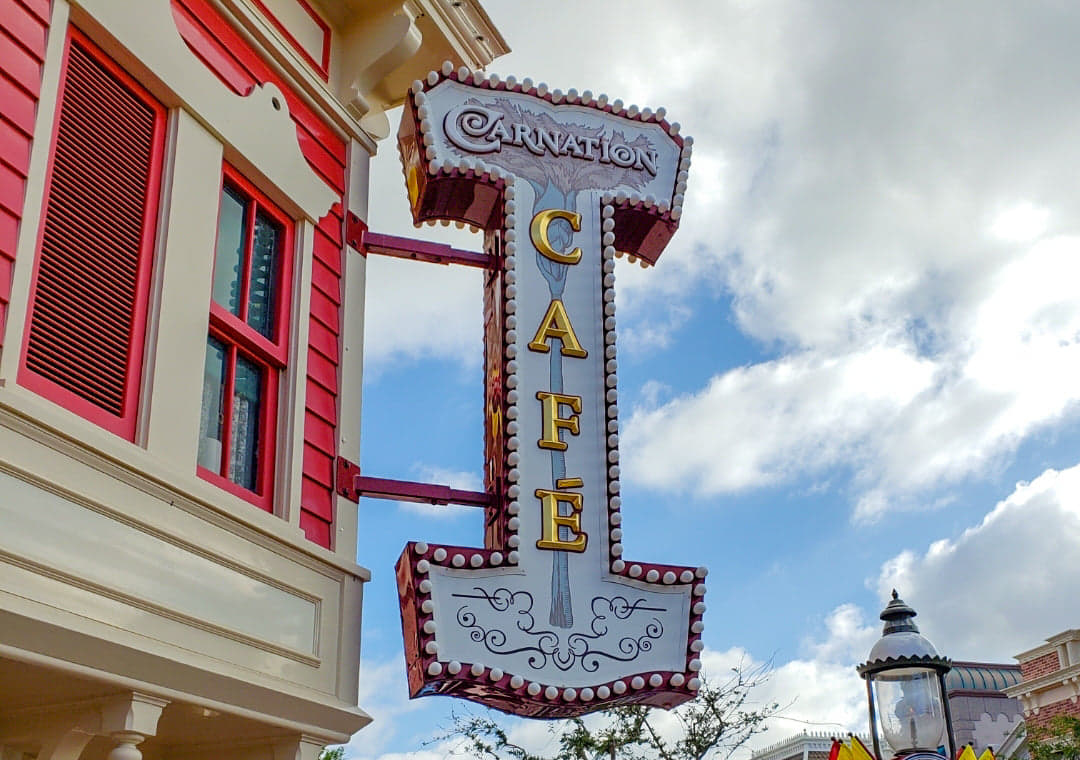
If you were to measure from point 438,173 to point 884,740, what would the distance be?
4583 millimetres

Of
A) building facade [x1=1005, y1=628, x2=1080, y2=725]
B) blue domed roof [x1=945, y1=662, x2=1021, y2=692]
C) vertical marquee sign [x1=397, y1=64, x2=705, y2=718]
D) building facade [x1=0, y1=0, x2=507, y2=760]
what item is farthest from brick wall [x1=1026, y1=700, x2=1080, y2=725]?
building facade [x1=0, y1=0, x2=507, y2=760]

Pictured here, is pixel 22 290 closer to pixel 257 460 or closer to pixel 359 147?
pixel 257 460

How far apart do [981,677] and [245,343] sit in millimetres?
29602

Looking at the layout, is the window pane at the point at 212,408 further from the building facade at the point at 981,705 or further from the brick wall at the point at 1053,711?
the building facade at the point at 981,705

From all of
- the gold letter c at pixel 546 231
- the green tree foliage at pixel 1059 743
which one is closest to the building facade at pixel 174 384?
the gold letter c at pixel 546 231

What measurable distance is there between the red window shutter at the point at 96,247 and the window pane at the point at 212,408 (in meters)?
0.56

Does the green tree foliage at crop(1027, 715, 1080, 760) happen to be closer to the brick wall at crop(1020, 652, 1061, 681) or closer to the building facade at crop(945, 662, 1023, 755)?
the brick wall at crop(1020, 652, 1061, 681)

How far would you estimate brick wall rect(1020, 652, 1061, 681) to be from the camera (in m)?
21.2

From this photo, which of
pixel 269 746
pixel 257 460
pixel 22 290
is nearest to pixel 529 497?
pixel 257 460

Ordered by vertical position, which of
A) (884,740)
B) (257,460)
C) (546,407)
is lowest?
(884,740)

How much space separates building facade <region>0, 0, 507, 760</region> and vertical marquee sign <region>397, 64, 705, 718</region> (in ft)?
2.28

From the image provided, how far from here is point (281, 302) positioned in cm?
699

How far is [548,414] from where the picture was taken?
24.9 feet

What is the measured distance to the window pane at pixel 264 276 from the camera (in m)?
6.85
